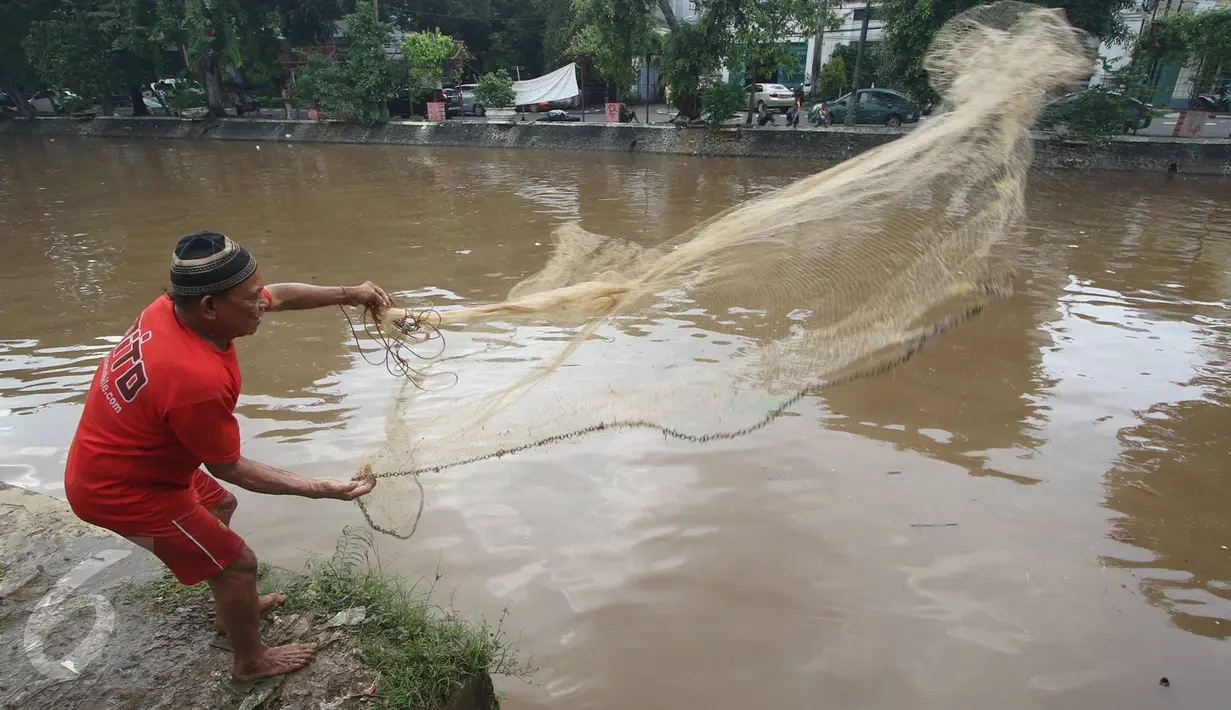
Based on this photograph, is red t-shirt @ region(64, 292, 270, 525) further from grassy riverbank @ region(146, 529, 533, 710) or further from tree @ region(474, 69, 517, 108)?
tree @ region(474, 69, 517, 108)

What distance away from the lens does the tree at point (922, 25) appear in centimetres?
1488

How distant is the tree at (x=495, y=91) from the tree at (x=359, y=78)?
2.75 meters

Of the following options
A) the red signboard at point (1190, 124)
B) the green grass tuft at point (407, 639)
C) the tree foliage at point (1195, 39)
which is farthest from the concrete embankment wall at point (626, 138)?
the green grass tuft at point (407, 639)

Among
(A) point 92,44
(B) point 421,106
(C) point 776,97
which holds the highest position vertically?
(A) point 92,44

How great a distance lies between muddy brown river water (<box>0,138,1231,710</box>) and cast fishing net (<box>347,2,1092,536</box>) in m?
0.38

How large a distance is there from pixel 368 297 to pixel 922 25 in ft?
55.1

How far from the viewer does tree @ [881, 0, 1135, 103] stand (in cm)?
1488

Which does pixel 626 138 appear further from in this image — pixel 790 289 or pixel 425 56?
pixel 790 289

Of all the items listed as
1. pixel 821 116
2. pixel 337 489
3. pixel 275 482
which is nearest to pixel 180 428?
pixel 275 482

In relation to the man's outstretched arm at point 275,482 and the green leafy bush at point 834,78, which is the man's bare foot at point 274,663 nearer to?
the man's outstretched arm at point 275,482

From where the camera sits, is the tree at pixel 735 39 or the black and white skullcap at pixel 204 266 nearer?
the black and white skullcap at pixel 204 266

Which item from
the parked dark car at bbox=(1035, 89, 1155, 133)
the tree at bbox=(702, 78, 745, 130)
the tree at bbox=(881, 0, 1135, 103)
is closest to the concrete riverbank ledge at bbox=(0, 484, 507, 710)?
the tree at bbox=(881, 0, 1135, 103)

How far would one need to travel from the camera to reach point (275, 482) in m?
1.98

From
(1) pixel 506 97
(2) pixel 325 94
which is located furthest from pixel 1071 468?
(2) pixel 325 94
